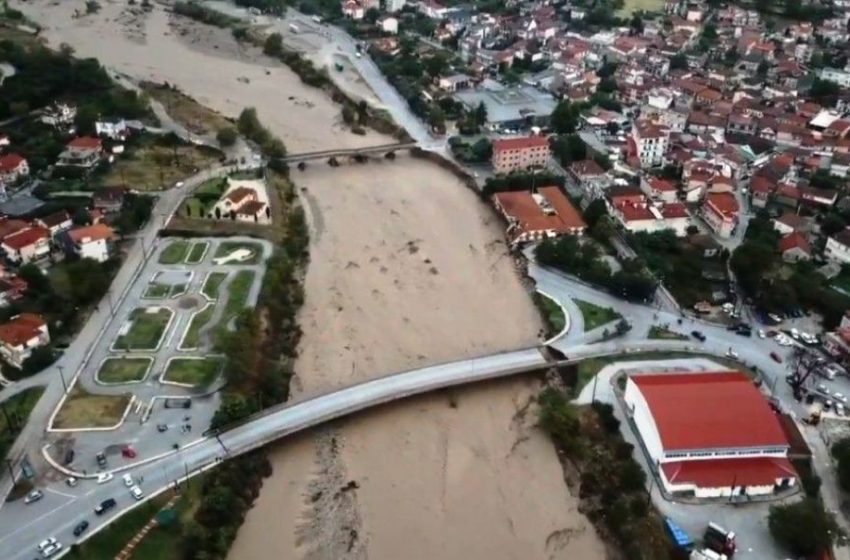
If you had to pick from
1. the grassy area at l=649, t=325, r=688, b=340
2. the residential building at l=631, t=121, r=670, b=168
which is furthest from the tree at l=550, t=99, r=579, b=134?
the grassy area at l=649, t=325, r=688, b=340

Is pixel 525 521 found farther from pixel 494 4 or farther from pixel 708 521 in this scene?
pixel 494 4

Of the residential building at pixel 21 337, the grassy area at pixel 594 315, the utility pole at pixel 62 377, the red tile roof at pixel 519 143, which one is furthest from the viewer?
the red tile roof at pixel 519 143

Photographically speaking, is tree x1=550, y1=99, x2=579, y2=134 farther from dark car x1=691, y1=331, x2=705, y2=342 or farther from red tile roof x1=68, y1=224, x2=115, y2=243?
red tile roof x1=68, y1=224, x2=115, y2=243

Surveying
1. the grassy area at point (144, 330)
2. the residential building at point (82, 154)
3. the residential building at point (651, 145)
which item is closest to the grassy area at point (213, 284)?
the grassy area at point (144, 330)

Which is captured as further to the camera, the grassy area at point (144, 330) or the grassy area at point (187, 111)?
the grassy area at point (187, 111)

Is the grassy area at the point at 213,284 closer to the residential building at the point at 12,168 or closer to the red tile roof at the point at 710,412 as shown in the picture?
the residential building at the point at 12,168

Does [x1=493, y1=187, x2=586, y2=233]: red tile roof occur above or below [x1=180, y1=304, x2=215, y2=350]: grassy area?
below

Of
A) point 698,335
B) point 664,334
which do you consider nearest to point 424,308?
point 664,334

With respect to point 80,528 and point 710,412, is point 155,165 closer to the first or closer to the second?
point 80,528
